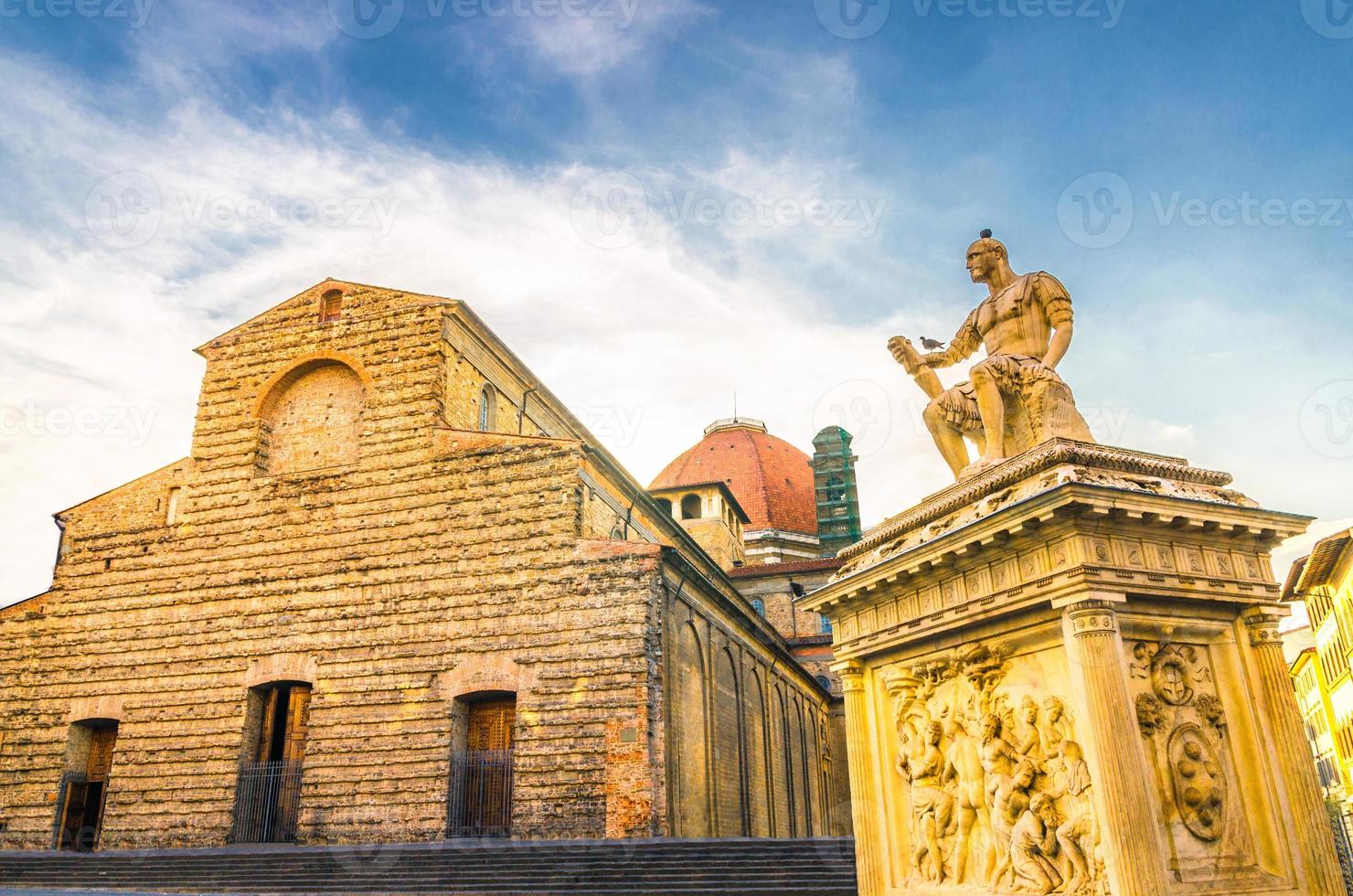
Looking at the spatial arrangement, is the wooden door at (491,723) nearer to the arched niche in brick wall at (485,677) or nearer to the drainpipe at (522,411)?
the arched niche in brick wall at (485,677)

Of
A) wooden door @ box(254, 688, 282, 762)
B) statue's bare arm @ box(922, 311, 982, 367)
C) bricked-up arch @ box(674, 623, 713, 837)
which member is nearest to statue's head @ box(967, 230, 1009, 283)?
statue's bare arm @ box(922, 311, 982, 367)

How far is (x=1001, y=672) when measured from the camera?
618cm

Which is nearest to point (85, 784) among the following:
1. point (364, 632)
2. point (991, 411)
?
point (364, 632)

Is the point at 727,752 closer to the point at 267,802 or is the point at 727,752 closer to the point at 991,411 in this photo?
the point at 267,802

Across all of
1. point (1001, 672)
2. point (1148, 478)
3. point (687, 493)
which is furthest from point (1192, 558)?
point (687, 493)

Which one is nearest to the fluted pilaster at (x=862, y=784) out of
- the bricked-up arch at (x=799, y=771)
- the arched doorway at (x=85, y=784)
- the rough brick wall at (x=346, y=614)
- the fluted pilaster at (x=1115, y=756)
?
the fluted pilaster at (x=1115, y=756)

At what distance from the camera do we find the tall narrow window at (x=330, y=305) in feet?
80.0

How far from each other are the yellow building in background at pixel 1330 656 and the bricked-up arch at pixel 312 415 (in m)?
26.8

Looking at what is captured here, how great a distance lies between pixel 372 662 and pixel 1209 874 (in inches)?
688

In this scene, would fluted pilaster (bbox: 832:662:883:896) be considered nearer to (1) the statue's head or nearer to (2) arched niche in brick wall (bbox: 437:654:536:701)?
(1) the statue's head

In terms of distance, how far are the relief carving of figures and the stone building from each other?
37.6ft

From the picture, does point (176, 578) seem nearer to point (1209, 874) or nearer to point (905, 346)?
point (905, 346)

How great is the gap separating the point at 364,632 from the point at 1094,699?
1763 centimetres

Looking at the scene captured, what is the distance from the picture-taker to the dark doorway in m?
19.8
